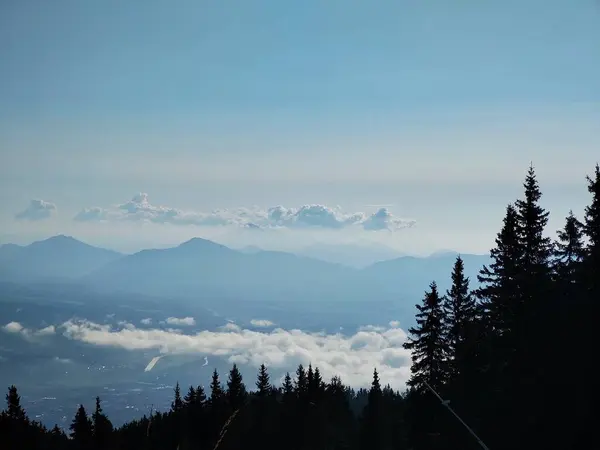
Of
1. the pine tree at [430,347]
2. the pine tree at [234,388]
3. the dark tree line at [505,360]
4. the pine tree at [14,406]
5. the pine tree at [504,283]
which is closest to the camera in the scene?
the dark tree line at [505,360]

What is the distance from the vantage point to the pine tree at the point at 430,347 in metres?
36.9

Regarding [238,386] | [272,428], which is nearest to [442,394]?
[272,428]

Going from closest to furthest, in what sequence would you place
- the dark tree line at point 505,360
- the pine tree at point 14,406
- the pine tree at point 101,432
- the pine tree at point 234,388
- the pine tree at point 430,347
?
the dark tree line at point 505,360 → the pine tree at point 430,347 → the pine tree at point 101,432 → the pine tree at point 14,406 → the pine tree at point 234,388

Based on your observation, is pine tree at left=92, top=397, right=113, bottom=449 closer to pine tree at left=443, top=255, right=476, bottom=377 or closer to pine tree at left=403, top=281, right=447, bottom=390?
pine tree at left=403, top=281, right=447, bottom=390

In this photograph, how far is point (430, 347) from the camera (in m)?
36.9

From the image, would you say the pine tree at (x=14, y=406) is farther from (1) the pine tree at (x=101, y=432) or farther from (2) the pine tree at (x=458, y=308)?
(2) the pine tree at (x=458, y=308)

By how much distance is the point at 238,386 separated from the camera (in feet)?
231

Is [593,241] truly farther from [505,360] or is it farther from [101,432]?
[101,432]

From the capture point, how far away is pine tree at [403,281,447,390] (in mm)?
36906

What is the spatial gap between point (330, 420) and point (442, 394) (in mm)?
28065

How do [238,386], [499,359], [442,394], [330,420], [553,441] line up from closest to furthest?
[553,441] < [499,359] < [442,394] < [330,420] < [238,386]

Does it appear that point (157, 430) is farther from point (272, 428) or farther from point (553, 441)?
point (553, 441)

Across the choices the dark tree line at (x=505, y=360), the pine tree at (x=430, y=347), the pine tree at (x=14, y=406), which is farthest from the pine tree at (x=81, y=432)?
the pine tree at (x=430, y=347)

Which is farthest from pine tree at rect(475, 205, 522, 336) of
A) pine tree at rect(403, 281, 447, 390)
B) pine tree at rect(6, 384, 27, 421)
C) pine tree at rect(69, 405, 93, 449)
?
pine tree at rect(6, 384, 27, 421)
